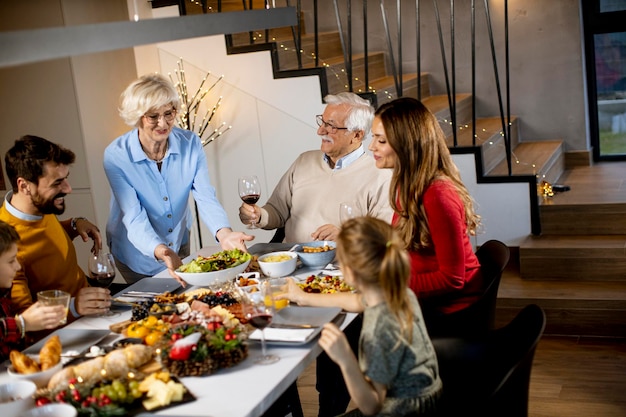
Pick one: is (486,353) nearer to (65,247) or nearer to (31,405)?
(31,405)

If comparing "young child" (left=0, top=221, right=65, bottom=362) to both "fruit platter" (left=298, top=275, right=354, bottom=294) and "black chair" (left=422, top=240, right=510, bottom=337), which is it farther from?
"black chair" (left=422, top=240, right=510, bottom=337)

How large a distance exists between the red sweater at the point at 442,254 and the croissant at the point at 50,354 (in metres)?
1.19

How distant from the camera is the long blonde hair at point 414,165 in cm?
293

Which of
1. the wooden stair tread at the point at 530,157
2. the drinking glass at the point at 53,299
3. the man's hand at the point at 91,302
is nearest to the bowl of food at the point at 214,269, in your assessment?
the man's hand at the point at 91,302

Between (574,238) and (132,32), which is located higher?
(132,32)

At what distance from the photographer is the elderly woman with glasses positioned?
3404 mm

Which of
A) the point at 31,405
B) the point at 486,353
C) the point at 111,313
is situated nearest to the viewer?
the point at 31,405

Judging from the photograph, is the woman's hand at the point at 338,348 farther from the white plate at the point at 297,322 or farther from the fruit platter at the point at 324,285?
the fruit platter at the point at 324,285

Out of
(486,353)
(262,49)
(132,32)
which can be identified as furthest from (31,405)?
(262,49)

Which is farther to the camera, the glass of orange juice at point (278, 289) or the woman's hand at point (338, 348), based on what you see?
the glass of orange juice at point (278, 289)

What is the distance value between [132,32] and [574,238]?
3.42m

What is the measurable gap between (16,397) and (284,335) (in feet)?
2.42

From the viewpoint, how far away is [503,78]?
623 centimetres

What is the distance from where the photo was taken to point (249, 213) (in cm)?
356
